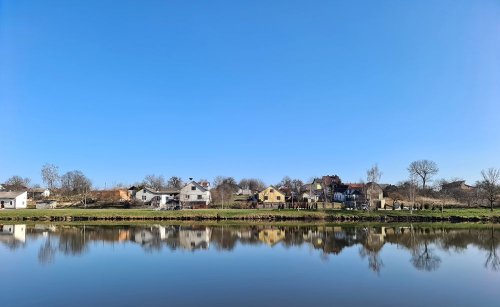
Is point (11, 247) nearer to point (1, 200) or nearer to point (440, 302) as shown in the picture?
point (440, 302)

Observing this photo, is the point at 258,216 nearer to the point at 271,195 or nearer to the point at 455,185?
the point at 271,195

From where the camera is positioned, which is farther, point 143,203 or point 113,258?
point 143,203

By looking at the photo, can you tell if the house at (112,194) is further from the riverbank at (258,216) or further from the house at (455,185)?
the house at (455,185)

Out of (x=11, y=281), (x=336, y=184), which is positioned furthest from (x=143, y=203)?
(x=11, y=281)

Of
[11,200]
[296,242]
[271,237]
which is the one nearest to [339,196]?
[271,237]

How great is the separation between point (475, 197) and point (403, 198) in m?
15.5

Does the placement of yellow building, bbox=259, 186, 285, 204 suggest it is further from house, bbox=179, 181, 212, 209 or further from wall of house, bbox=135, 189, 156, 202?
wall of house, bbox=135, 189, 156, 202

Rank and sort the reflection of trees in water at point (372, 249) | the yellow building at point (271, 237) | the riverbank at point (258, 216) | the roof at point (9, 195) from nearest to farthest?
the reflection of trees in water at point (372, 249) → the yellow building at point (271, 237) → the riverbank at point (258, 216) → the roof at point (9, 195)

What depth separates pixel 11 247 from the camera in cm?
3119

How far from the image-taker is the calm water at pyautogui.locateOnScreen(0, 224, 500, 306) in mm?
16391

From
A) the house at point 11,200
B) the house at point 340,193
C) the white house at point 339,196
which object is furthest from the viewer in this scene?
the house at point 340,193

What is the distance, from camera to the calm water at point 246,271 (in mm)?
16391

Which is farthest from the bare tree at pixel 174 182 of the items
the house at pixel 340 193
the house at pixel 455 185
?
the house at pixel 455 185

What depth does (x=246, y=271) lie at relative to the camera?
22.3 m
